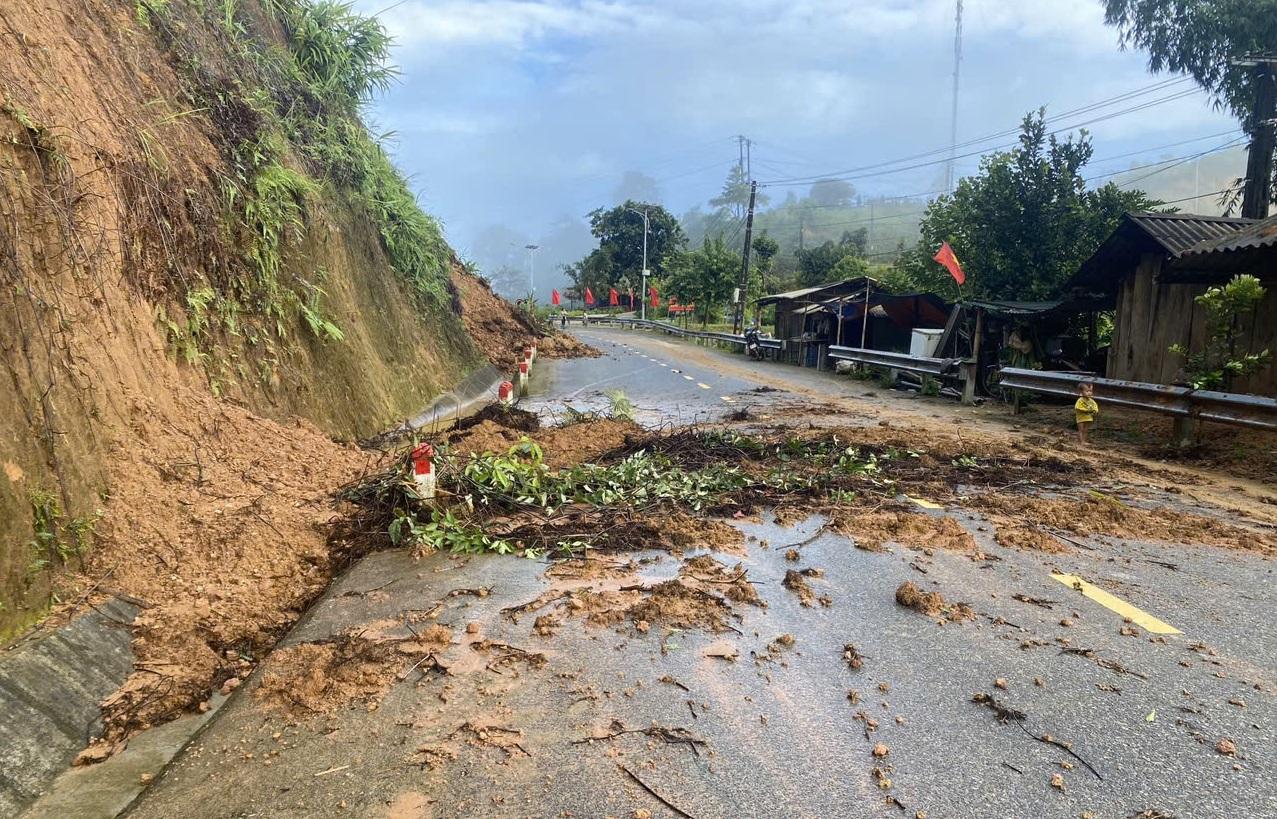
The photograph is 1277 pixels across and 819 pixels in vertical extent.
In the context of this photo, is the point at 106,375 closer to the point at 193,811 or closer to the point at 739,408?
the point at 193,811

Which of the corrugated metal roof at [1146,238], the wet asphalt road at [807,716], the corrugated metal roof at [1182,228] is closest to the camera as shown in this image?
the wet asphalt road at [807,716]

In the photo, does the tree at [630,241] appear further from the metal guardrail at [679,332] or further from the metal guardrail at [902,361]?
the metal guardrail at [902,361]

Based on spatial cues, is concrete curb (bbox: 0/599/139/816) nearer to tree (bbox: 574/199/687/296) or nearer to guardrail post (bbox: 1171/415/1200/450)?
guardrail post (bbox: 1171/415/1200/450)

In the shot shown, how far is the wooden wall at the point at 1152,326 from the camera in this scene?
536 inches

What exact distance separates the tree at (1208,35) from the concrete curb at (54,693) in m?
29.2

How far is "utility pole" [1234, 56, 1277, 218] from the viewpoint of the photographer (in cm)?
1942

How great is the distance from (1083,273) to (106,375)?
54.8 ft

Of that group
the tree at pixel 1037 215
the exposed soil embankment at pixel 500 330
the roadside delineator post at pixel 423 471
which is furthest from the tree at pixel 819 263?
the roadside delineator post at pixel 423 471

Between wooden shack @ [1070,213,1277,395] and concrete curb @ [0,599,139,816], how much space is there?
1237 cm

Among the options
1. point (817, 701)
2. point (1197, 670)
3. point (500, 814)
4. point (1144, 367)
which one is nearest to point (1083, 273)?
point (1144, 367)

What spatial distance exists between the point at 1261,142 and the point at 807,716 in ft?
77.4

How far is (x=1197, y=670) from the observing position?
12.7ft

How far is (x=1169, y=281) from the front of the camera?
43.0 feet

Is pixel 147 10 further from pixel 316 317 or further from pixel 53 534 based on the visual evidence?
pixel 53 534
